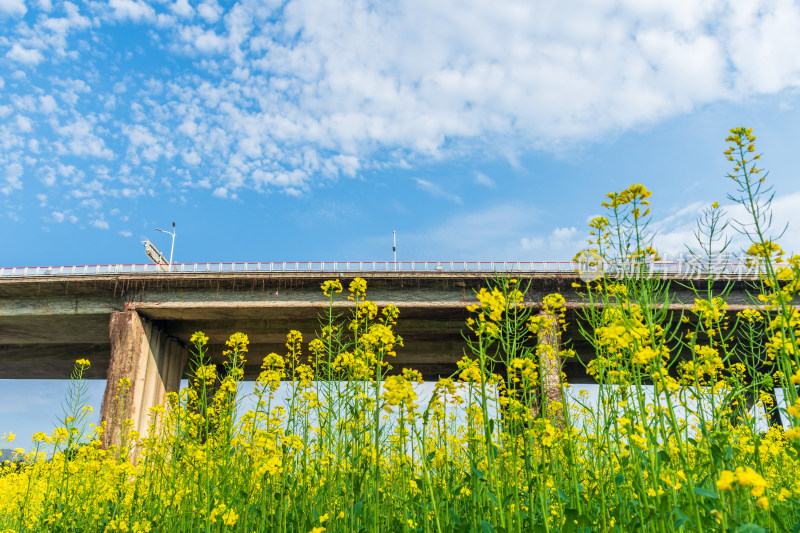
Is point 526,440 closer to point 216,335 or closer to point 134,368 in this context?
point 134,368

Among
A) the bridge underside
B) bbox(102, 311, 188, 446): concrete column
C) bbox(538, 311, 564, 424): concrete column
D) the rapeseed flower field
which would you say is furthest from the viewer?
the bridge underside

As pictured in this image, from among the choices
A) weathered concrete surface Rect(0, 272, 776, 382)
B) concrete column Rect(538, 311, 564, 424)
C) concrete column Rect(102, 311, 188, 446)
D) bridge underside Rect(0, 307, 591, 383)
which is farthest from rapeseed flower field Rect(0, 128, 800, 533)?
bridge underside Rect(0, 307, 591, 383)

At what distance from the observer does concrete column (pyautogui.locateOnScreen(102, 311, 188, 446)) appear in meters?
14.7

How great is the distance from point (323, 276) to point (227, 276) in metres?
3.41

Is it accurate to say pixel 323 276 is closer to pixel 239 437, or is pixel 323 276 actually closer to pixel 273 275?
pixel 273 275

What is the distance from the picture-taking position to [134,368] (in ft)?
52.6

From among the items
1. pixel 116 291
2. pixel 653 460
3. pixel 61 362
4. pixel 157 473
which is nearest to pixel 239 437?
pixel 157 473

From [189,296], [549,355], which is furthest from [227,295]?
[549,355]

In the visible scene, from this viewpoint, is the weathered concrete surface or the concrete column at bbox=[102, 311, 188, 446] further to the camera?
the weathered concrete surface

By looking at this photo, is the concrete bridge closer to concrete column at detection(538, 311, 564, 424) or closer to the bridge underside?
the bridge underside

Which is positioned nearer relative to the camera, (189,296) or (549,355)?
(549,355)

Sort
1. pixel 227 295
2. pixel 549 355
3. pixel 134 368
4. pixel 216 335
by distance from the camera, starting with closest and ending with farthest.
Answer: pixel 549 355, pixel 134 368, pixel 227 295, pixel 216 335

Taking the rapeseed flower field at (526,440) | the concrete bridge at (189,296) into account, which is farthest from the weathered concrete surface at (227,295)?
the rapeseed flower field at (526,440)

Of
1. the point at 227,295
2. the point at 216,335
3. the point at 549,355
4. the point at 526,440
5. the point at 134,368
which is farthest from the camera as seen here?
the point at 216,335
